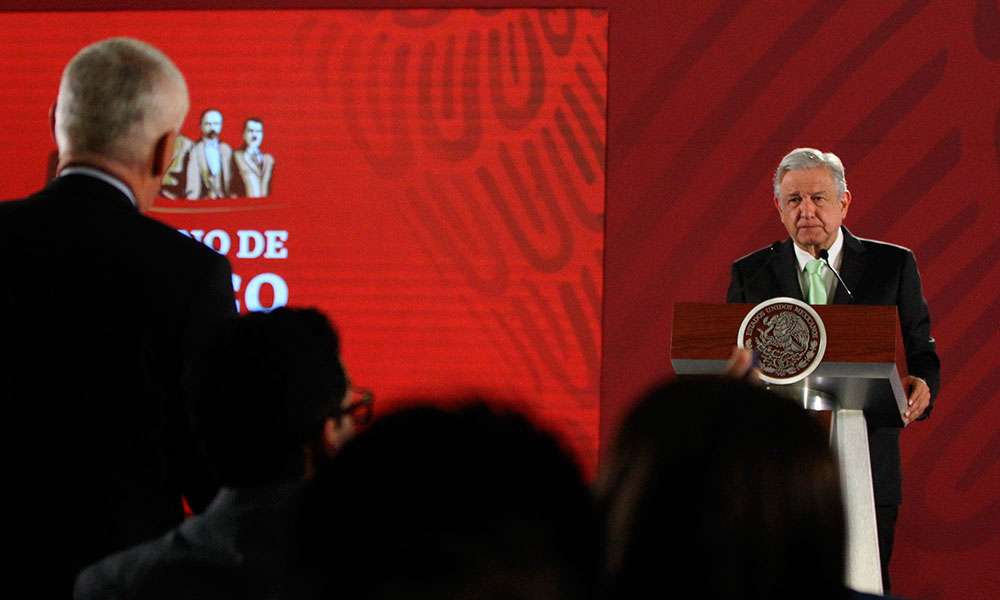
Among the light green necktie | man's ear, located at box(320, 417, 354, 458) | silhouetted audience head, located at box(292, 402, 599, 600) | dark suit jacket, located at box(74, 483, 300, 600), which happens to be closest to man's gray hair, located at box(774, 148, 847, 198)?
the light green necktie

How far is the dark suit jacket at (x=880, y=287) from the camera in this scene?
321 centimetres

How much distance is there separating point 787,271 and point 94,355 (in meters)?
2.13

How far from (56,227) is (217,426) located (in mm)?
505

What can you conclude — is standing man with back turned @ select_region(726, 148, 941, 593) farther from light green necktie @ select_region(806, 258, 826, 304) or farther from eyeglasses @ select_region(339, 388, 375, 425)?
eyeglasses @ select_region(339, 388, 375, 425)

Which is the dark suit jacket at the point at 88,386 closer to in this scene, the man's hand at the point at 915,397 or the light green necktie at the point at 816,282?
the man's hand at the point at 915,397

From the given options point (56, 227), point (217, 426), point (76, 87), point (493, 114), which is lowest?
point (217, 426)

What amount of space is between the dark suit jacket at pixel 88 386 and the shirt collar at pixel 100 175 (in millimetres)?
54

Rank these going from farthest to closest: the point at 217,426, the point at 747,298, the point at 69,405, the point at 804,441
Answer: the point at 747,298
the point at 69,405
the point at 217,426
the point at 804,441

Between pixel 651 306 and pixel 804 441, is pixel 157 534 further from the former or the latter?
pixel 651 306

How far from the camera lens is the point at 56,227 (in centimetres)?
174

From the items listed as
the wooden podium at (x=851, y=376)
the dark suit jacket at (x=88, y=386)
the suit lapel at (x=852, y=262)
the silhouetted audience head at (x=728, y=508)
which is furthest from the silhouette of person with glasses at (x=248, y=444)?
the suit lapel at (x=852, y=262)

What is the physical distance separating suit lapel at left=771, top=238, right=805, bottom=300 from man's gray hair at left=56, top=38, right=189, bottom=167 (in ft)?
6.43

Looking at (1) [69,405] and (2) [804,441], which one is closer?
(2) [804,441]

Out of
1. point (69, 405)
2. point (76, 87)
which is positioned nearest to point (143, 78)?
point (76, 87)
